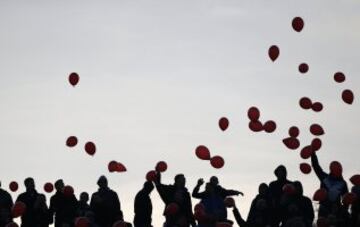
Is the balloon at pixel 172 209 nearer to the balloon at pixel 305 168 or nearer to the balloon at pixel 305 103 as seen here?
the balloon at pixel 305 168

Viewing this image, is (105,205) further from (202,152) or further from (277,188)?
(277,188)

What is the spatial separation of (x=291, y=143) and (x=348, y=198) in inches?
147

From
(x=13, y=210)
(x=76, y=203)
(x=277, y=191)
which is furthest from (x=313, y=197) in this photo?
(x=13, y=210)

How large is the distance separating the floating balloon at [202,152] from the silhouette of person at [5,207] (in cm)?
412

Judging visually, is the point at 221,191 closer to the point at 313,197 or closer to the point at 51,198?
the point at 313,197

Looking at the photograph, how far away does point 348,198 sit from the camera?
15445 mm

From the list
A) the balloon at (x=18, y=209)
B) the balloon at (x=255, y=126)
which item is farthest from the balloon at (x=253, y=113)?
the balloon at (x=18, y=209)

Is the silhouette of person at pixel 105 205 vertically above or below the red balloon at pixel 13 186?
below

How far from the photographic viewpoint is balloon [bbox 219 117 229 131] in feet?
64.0

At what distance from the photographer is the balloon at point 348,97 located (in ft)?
61.4

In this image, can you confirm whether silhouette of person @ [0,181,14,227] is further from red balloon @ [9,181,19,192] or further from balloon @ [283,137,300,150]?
balloon @ [283,137,300,150]

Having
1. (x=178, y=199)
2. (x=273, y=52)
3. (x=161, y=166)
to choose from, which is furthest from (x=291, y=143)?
(x=178, y=199)

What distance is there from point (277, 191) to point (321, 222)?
2219mm

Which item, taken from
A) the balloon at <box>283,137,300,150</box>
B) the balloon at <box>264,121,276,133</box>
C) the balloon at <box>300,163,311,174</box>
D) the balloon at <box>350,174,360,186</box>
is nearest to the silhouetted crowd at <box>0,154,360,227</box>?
the balloon at <box>350,174,360,186</box>
